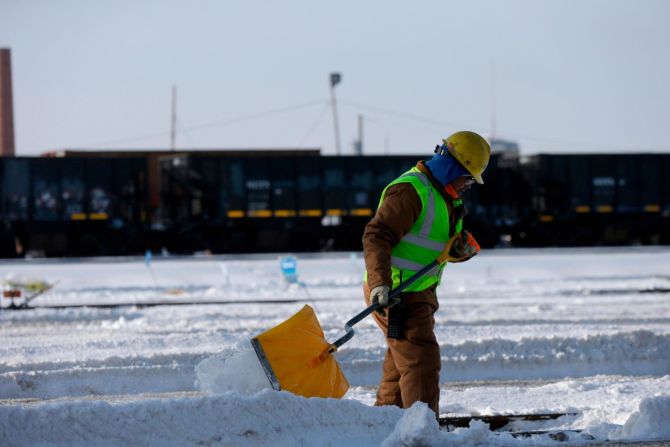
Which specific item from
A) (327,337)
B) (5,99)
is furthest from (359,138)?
(327,337)

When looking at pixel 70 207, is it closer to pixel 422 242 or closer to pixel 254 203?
pixel 254 203

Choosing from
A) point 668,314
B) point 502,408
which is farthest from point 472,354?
point 668,314

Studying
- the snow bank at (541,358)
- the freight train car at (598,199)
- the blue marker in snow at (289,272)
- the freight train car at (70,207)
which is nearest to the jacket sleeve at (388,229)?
the snow bank at (541,358)

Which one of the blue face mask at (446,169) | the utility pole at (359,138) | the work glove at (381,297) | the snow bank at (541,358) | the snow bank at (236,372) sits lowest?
the snow bank at (541,358)

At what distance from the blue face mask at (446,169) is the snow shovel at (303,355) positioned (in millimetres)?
346

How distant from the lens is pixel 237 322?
11.8m

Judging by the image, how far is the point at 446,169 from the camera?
5680 millimetres

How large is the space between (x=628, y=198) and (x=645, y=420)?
25.1 meters

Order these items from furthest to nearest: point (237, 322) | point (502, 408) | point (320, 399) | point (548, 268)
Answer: point (548, 268), point (237, 322), point (502, 408), point (320, 399)

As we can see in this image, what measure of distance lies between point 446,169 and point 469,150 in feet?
0.56

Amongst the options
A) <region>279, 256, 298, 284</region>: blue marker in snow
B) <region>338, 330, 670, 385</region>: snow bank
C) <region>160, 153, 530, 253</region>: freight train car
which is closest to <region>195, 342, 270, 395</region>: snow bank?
<region>338, 330, 670, 385</region>: snow bank

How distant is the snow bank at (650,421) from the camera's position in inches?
221

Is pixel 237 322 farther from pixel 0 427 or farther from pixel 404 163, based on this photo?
pixel 404 163

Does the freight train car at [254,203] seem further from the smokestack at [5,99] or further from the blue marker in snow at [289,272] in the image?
the smokestack at [5,99]
